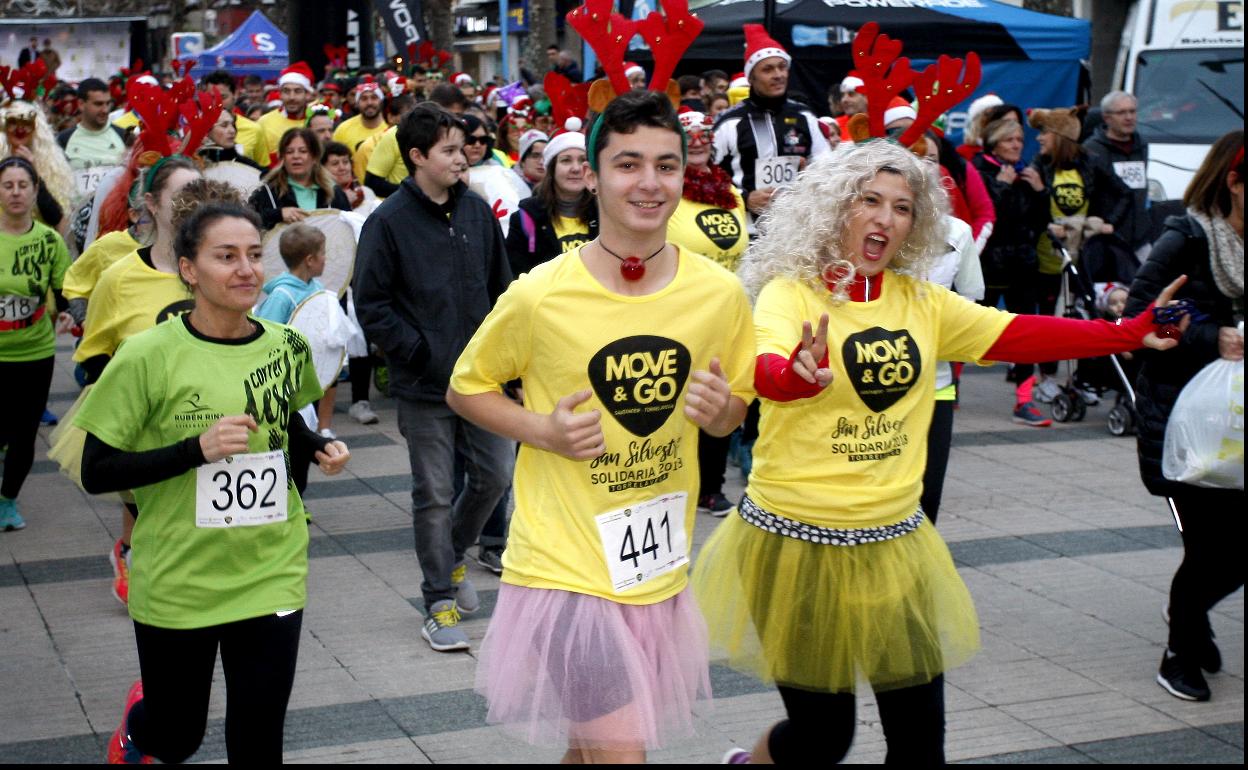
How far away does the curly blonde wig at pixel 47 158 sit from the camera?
32.6 feet

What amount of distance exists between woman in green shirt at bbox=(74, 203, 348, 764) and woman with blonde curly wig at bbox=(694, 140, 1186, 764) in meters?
1.14

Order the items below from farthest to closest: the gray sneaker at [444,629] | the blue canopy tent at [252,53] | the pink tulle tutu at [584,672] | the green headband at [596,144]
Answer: the blue canopy tent at [252,53], the gray sneaker at [444,629], the green headband at [596,144], the pink tulle tutu at [584,672]

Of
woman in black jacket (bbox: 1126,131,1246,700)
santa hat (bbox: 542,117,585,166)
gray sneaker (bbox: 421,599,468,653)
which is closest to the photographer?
woman in black jacket (bbox: 1126,131,1246,700)

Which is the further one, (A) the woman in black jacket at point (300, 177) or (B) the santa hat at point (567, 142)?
(A) the woman in black jacket at point (300, 177)

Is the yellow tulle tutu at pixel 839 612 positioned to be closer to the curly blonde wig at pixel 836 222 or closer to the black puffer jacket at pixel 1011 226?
the curly blonde wig at pixel 836 222

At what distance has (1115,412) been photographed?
10.2 metres

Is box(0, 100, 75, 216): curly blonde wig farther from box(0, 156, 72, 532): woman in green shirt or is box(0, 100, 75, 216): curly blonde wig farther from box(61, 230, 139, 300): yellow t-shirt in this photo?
box(61, 230, 139, 300): yellow t-shirt

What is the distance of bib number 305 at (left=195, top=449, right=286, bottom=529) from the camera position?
398 cm

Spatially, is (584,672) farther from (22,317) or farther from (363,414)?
(363,414)

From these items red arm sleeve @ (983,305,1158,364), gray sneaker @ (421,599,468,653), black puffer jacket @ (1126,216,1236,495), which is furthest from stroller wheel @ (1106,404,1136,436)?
red arm sleeve @ (983,305,1158,364)

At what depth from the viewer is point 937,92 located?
4832 mm

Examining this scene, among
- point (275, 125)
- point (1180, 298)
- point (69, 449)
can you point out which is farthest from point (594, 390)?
point (275, 125)

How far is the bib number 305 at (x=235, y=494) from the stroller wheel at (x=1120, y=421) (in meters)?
7.35

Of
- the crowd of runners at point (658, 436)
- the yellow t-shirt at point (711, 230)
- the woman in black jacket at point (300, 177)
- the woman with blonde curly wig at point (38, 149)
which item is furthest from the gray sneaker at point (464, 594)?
the woman with blonde curly wig at point (38, 149)
